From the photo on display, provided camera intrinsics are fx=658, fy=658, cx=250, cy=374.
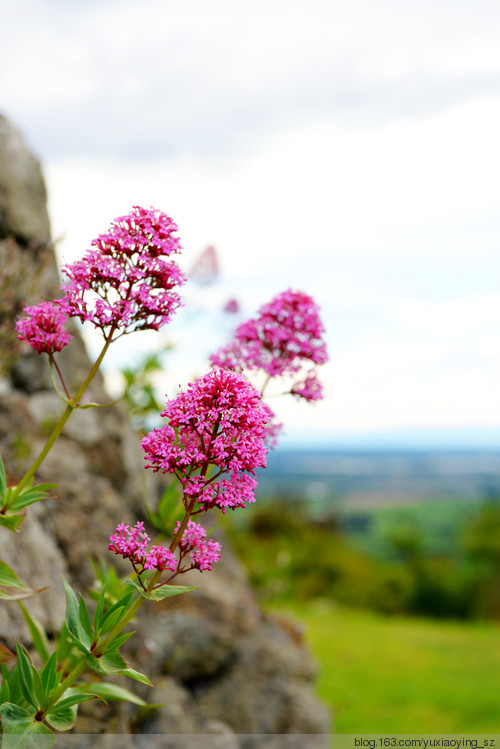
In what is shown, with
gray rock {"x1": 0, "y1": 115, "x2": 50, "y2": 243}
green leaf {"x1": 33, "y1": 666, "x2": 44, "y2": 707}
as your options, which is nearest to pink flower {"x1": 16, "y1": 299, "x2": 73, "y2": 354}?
green leaf {"x1": 33, "y1": 666, "x2": 44, "y2": 707}

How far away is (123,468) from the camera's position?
10312 millimetres

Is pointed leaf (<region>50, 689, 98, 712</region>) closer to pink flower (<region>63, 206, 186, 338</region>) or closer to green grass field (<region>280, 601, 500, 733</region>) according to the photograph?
pink flower (<region>63, 206, 186, 338</region>)

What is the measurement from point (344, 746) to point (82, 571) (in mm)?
5175

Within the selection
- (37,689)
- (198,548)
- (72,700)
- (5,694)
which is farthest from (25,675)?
(198,548)

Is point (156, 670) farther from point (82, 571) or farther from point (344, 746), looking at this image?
point (344, 746)

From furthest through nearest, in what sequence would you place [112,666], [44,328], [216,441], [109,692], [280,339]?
1. [280,339]
2. [109,692]
3. [44,328]
4. [112,666]
5. [216,441]

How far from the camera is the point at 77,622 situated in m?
3.70

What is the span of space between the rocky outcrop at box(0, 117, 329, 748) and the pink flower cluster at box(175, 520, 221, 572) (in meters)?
3.07

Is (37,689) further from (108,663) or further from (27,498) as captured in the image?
(27,498)

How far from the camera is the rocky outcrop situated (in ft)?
23.6

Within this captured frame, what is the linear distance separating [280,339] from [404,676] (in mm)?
18639

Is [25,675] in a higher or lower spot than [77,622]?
lower

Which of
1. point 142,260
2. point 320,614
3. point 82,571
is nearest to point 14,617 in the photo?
point 82,571

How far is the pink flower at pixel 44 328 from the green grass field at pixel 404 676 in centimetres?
1137
